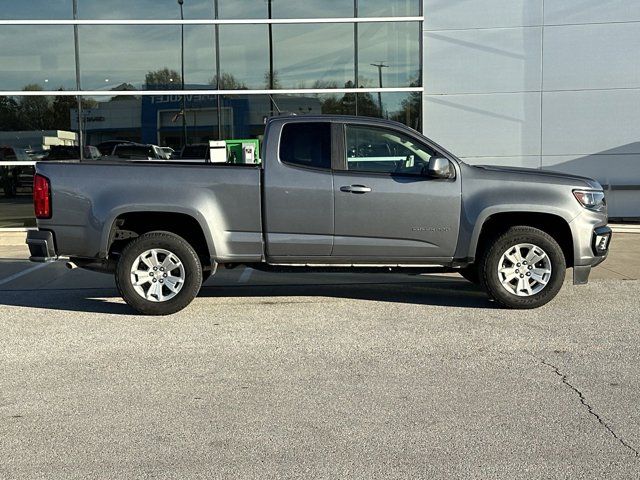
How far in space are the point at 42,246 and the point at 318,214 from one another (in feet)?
8.87

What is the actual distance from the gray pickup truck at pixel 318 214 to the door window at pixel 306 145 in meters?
0.01

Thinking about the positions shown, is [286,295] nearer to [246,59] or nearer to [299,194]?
[299,194]

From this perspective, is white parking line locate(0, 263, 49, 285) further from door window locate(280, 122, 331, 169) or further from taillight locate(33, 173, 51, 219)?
door window locate(280, 122, 331, 169)

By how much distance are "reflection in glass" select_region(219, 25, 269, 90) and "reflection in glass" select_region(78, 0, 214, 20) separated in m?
0.74

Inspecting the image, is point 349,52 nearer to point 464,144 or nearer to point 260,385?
point 464,144

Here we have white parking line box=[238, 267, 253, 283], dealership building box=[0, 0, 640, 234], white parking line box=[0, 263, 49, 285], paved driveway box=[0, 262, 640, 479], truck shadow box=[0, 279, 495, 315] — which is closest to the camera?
paved driveway box=[0, 262, 640, 479]

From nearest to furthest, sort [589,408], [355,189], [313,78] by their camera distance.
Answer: [589,408], [355,189], [313,78]

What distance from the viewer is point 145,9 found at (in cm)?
1409

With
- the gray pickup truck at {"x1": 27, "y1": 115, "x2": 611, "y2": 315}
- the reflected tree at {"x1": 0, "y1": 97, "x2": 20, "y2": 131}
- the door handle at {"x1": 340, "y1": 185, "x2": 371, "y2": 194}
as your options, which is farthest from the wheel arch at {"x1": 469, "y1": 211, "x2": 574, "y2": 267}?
the reflected tree at {"x1": 0, "y1": 97, "x2": 20, "y2": 131}

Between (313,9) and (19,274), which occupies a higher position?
(313,9)

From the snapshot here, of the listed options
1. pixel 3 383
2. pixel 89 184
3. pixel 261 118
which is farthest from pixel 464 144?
pixel 3 383

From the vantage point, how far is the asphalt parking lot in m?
3.67

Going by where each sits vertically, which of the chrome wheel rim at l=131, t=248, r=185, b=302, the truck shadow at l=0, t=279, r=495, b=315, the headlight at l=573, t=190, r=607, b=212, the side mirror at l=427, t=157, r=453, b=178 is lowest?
the truck shadow at l=0, t=279, r=495, b=315

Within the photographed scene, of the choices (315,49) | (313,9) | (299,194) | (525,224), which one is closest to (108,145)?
(315,49)
